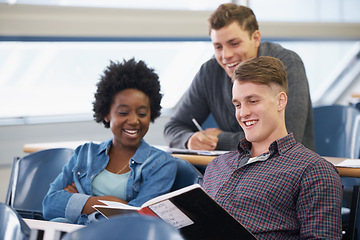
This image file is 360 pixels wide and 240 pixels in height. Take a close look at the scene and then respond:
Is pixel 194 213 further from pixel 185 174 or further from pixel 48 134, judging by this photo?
pixel 48 134

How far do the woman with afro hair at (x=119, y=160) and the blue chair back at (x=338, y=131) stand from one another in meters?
1.20

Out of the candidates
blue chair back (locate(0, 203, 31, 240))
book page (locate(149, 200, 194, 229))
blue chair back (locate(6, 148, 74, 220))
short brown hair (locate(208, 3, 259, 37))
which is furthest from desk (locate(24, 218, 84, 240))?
short brown hair (locate(208, 3, 259, 37))

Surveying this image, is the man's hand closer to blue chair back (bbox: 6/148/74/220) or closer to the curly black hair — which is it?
the curly black hair

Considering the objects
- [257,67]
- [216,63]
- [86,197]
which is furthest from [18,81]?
[257,67]

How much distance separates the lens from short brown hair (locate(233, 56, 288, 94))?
1.90m

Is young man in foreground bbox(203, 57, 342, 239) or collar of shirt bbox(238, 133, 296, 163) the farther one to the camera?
collar of shirt bbox(238, 133, 296, 163)

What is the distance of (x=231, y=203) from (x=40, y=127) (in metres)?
3.02

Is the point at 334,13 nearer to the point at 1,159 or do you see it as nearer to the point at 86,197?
the point at 1,159

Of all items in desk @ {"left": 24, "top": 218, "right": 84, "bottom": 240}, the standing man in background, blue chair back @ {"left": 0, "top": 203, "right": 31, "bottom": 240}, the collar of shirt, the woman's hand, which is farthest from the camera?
the standing man in background

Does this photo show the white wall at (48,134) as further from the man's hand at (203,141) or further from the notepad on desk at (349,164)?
the notepad on desk at (349,164)

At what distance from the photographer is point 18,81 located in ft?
14.5

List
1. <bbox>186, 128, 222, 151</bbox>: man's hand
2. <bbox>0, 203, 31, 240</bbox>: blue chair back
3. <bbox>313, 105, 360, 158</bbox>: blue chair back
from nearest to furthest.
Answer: <bbox>0, 203, 31, 240</bbox>: blue chair back → <bbox>186, 128, 222, 151</bbox>: man's hand → <bbox>313, 105, 360, 158</bbox>: blue chair back

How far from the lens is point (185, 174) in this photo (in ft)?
7.35

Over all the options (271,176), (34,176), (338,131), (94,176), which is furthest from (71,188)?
(338,131)
